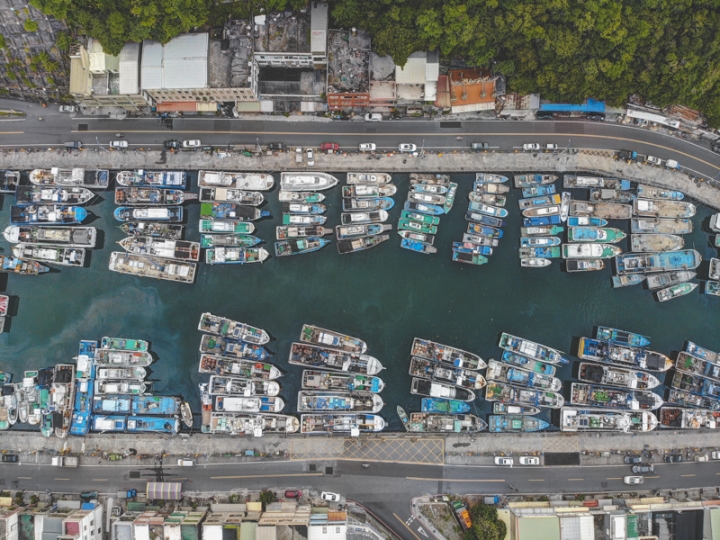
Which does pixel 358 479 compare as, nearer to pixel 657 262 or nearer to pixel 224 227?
pixel 224 227

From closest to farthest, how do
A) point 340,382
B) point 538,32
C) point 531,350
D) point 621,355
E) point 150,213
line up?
1. point 538,32
2. point 340,382
3. point 621,355
4. point 531,350
5. point 150,213

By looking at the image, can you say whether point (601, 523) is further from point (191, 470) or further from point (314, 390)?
point (191, 470)

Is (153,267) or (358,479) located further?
(153,267)

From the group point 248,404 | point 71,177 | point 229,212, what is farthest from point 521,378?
point 71,177

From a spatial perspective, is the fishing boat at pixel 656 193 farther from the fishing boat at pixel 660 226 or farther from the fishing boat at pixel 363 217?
the fishing boat at pixel 363 217

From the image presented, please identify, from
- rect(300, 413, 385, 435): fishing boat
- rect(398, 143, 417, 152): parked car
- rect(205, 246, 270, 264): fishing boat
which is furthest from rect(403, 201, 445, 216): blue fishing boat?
rect(300, 413, 385, 435): fishing boat
